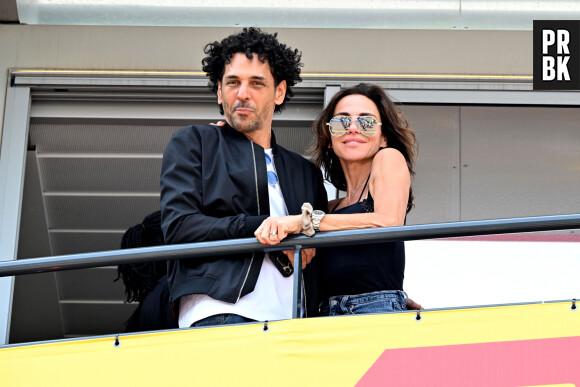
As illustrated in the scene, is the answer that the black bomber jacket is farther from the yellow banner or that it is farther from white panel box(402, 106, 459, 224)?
white panel box(402, 106, 459, 224)

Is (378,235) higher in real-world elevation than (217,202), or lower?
lower

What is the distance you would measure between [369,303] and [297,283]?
0.89 ft

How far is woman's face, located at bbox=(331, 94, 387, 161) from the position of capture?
3.38m

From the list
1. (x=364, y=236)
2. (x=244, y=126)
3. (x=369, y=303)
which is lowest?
(x=369, y=303)

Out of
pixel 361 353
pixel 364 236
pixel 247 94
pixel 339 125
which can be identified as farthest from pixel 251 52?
pixel 361 353

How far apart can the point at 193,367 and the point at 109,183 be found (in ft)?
11.3

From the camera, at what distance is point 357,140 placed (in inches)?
134

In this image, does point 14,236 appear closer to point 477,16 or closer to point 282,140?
point 282,140

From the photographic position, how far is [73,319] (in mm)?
7344

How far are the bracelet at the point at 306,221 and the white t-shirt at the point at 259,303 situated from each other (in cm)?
21

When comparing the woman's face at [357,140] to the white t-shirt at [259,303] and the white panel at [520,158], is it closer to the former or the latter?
the white t-shirt at [259,303]

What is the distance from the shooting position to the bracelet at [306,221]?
2.96 meters

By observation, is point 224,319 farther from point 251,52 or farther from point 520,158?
point 520,158

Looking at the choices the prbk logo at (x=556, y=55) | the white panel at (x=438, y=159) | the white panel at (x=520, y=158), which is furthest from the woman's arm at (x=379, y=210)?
the prbk logo at (x=556, y=55)
